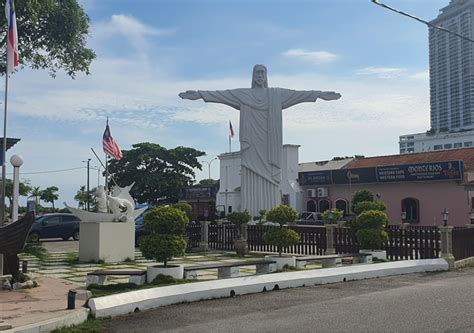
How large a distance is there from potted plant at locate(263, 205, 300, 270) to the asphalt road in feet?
6.62

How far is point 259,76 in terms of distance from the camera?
2147cm

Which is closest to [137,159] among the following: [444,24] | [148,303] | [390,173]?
[390,173]

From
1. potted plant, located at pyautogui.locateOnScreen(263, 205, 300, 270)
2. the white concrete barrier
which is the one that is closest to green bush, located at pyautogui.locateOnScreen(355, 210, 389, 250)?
the white concrete barrier

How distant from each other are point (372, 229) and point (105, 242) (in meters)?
7.36

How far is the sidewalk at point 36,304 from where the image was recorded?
283 inches

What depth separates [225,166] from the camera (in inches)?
2063

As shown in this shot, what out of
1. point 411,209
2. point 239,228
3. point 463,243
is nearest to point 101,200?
point 239,228

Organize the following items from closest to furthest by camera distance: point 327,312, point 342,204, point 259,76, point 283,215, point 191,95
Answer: point 327,312 → point 283,215 → point 191,95 → point 259,76 → point 342,204

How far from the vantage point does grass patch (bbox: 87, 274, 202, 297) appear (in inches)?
368

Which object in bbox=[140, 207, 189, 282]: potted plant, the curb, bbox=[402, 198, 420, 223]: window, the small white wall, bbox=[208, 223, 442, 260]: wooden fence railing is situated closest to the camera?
the curb

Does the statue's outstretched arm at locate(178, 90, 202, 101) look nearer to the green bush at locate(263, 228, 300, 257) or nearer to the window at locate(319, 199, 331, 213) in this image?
the green bush at locate(263, 228, 300, 257)

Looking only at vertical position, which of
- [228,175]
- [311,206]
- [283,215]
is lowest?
[283,215]

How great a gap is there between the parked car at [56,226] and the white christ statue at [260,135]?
1010cm

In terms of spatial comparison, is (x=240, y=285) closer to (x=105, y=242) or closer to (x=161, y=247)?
(x=161, y=247)
